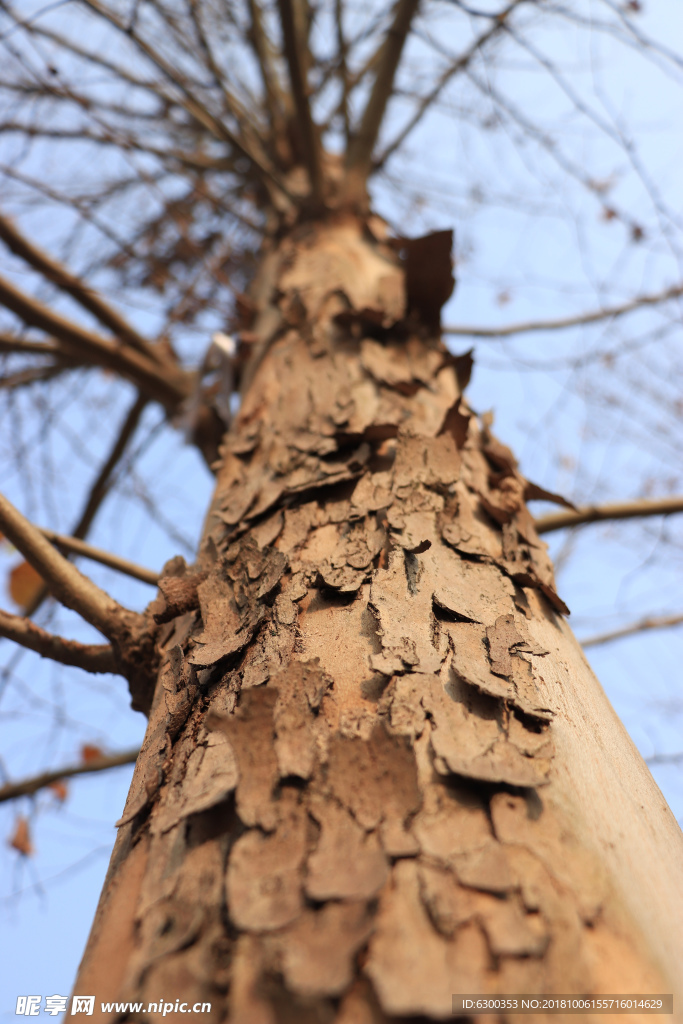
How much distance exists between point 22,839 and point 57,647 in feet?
4.88

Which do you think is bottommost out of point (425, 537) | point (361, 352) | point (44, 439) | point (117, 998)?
point (117, 998)

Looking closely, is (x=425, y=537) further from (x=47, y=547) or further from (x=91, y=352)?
(x=91, y=352)

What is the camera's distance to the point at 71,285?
2125 mm

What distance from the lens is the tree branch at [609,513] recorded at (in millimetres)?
1736

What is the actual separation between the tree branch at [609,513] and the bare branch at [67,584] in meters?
1.12

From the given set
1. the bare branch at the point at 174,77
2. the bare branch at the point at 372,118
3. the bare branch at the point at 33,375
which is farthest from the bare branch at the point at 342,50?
the bare branch at the point at 33,375

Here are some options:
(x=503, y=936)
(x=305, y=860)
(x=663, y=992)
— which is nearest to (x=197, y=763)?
(x=305, y=860)

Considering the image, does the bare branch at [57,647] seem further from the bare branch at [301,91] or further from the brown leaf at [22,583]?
the bare branch at [301,91]

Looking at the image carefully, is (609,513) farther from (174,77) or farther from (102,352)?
(174,77)

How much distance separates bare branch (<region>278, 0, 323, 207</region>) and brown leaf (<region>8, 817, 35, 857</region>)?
93.4 inches

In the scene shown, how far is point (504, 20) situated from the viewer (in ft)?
6.05

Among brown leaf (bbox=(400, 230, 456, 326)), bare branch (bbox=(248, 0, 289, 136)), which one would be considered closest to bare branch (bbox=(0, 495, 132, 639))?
brown leaf (bbox=(400, 230, 456, 326))

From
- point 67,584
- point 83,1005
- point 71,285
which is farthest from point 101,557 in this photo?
point 71,285

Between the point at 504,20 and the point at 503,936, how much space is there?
7.24 feet
